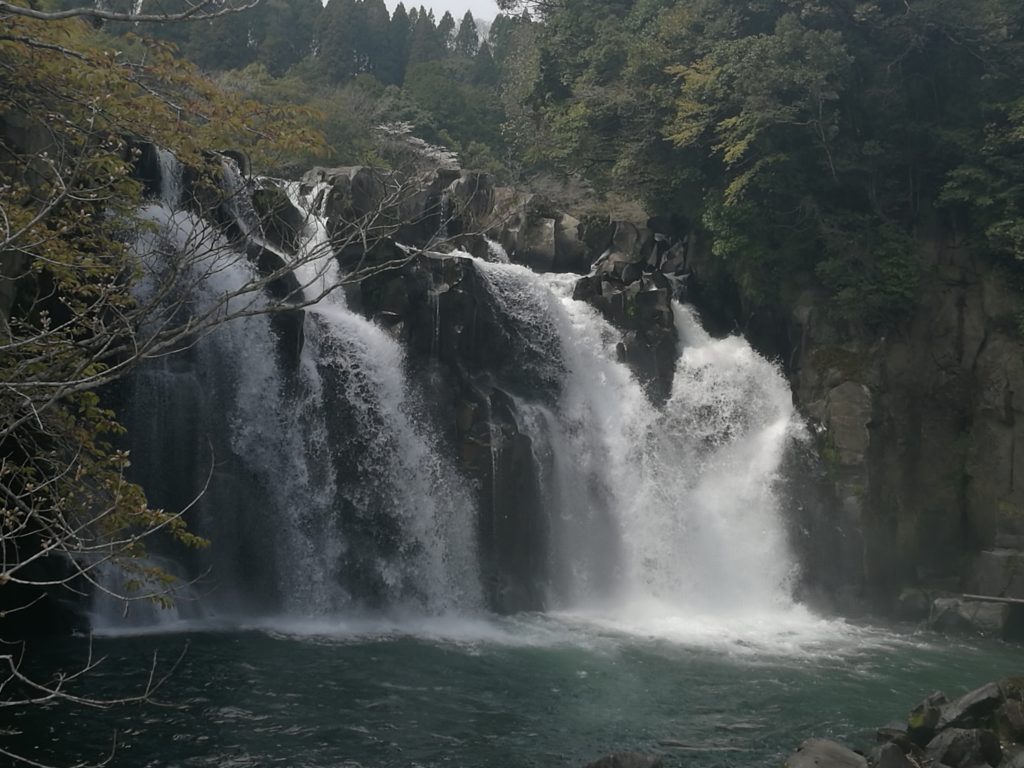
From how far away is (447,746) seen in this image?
11.5 m

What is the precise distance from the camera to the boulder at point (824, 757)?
34.1ft

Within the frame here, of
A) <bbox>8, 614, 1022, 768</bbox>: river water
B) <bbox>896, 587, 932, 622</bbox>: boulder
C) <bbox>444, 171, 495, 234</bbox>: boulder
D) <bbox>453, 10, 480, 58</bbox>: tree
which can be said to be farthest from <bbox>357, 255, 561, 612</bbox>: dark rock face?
<bbox>453, 10, 480, 58</bbox>: tree

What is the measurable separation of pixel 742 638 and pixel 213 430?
9.84 meters

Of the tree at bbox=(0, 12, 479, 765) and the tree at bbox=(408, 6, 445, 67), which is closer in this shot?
the tree at bbox=(0, 12, 479, 765)

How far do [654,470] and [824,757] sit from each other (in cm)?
1090

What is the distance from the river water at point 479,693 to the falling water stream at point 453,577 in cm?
5

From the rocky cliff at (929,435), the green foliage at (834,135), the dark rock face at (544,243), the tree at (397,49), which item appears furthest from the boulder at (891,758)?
the tree at (397,49)

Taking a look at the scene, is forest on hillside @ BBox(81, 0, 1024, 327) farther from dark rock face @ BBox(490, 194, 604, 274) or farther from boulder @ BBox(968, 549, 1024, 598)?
boulder @ BBox(968, 549, 1024, 598)

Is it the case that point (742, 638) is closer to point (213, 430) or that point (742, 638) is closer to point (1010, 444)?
point (1010, 444)

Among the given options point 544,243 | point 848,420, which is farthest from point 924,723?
point 544,243


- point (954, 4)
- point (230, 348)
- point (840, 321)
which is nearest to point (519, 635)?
point (230, 348)

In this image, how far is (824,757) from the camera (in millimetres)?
10539

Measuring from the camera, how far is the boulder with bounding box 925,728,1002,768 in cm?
1062

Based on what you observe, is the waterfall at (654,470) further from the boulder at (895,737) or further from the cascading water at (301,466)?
the boulder at (895,737)
